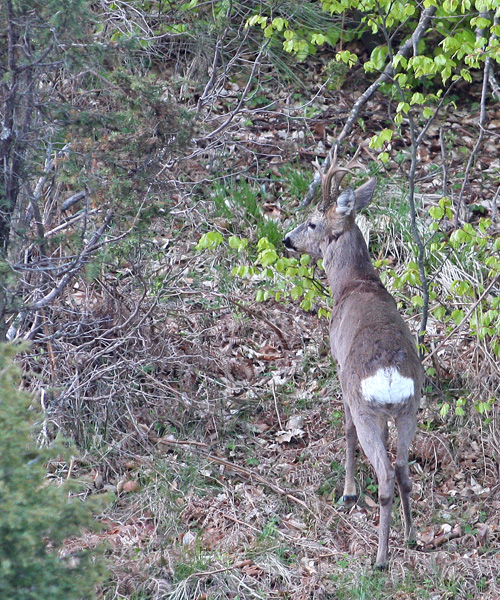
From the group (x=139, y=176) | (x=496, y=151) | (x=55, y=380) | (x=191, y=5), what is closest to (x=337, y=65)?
(x=139, y=176)

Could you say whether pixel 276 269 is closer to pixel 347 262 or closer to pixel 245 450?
pixel 347 262

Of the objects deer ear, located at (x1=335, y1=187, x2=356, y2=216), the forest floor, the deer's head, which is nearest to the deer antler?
the deer's head

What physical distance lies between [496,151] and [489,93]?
0.85 meters

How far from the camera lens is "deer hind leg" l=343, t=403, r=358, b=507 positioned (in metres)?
5.92

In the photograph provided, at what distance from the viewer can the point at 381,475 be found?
510cm

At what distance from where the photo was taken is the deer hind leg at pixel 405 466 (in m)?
5.18

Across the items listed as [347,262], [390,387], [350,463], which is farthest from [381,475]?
[347,262]

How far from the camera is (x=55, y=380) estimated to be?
6121mm

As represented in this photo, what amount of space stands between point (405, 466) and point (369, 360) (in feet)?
2.40

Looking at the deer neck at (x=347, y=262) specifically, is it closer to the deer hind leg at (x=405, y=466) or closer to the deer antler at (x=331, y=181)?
the deer antler at (x=331, y=181)

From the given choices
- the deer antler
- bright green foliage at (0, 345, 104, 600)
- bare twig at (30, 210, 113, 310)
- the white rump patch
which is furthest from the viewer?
the deer antler

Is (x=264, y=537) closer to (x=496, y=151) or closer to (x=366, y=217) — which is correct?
(x=366, y=217)

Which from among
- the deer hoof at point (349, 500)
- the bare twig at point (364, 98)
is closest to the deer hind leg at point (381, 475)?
the deer hoof at point (349, 500)

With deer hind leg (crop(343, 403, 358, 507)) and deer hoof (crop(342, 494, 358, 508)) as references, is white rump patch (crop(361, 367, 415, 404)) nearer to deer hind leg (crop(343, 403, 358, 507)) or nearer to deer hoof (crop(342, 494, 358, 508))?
deer hind leg (crop(343, 403, 358, 507))
